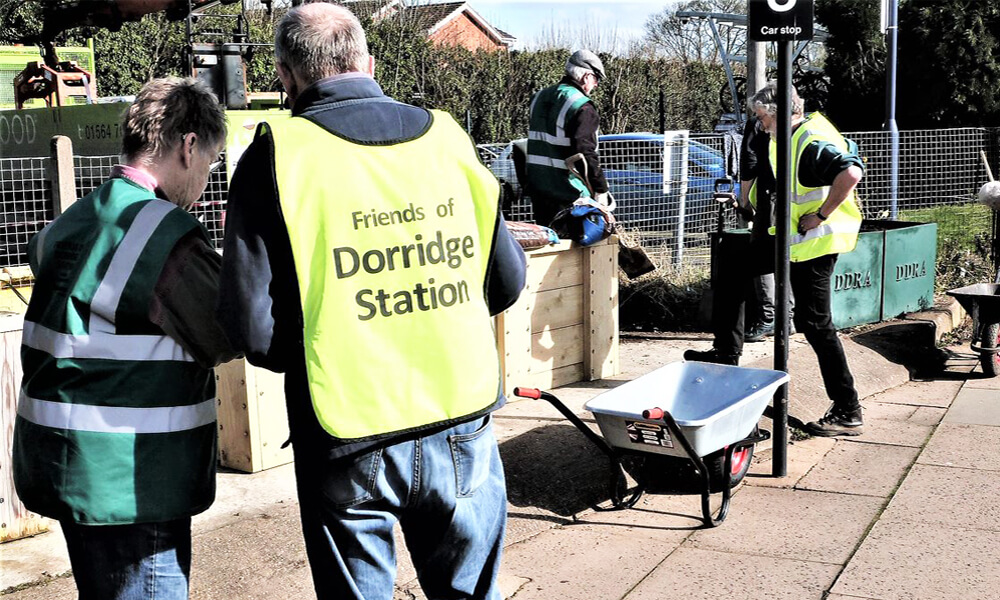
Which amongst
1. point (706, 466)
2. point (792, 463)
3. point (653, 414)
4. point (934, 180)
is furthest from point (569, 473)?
point (934, 180)

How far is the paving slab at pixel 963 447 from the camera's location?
5469 millimetres

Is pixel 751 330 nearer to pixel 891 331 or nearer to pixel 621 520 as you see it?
pixel 891 331

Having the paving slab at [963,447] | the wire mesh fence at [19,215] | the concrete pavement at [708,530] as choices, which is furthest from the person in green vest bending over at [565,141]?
the wire mesh fence at [19,215]

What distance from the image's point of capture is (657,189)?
11250 millimetres

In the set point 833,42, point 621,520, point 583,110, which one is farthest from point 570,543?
point 833,42

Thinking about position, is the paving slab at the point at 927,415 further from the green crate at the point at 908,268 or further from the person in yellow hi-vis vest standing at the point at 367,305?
the person in yellow hi-vis vest standing at the point at 367,305

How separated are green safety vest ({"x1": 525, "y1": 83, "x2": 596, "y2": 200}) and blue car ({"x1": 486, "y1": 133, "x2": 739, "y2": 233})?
3.60m

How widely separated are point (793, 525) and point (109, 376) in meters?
3.18

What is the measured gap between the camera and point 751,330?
7910 mm

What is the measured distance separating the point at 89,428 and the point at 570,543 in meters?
2.48

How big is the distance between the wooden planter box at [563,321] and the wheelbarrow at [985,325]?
2517mm

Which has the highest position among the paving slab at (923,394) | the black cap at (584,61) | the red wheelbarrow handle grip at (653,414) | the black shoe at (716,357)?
the black cap at (584,61)

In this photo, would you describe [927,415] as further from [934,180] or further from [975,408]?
[934,180]

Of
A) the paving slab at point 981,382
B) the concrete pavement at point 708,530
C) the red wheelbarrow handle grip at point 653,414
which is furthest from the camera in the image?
the paving slab at point 981,382
